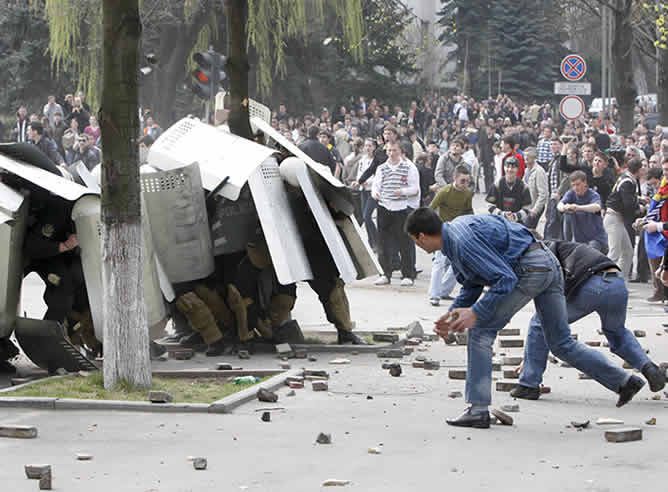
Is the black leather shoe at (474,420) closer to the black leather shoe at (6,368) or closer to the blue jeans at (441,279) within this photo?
the black leather shoe at (6,368)

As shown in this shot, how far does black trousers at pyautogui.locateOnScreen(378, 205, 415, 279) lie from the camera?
1748 cm

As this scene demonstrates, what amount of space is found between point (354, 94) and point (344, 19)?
2441 cm

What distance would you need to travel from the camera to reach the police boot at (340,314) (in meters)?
11.5

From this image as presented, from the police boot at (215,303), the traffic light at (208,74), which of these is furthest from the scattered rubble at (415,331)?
the traffic light at (208,74)

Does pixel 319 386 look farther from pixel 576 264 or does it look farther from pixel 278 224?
pixel 278 224

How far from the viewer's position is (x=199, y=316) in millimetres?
10906

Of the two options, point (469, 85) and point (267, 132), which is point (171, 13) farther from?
point (469, 85)

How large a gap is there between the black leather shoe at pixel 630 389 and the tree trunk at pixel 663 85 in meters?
26.9

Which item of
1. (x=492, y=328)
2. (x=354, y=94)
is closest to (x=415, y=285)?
(x=492, y=328)

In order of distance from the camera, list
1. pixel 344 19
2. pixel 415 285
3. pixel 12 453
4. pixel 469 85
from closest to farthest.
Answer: pixel 12 453 < pixel 415 285 < pixel 344 19 < pixel 469 85

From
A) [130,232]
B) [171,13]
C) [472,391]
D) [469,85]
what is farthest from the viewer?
[469,85]

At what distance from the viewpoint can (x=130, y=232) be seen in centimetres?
856

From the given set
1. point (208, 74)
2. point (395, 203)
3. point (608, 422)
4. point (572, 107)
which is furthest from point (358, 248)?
point (572, 107)

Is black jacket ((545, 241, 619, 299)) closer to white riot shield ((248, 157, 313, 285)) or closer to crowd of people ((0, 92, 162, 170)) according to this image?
white riot shield ((248, 157, 313, 285))
